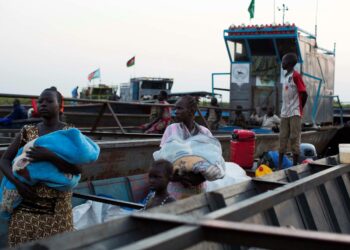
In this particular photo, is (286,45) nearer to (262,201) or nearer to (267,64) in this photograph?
(267,64)

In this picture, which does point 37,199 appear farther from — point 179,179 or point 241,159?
point 241,159

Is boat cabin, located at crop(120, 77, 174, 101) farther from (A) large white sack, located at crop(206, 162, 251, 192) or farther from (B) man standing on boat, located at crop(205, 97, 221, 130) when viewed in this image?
(A) large white sack, located at crop(206, 162, 251, 192)

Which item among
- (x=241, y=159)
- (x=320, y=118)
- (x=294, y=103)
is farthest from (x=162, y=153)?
(x=320, y=118)

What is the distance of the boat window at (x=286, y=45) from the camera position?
12.6 metres

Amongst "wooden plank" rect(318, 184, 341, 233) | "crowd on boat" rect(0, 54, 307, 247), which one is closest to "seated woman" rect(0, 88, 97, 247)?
"crowd on boat" rect(0, 54, 307, 247)

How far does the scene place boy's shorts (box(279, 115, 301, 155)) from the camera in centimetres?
661

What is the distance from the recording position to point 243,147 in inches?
307

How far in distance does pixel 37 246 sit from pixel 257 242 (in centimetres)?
78

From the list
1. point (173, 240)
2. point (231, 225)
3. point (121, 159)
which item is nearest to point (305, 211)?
point (231, 225)

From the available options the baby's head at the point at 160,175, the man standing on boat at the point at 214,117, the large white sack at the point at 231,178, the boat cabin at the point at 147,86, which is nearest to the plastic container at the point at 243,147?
the large white sack at the point at 231,178

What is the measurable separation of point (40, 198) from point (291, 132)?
4.53m

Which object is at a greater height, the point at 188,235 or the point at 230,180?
the point at 188,235

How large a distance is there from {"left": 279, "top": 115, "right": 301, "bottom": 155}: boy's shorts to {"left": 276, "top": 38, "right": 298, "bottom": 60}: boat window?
20.7ft

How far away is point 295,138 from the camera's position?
6656mm
